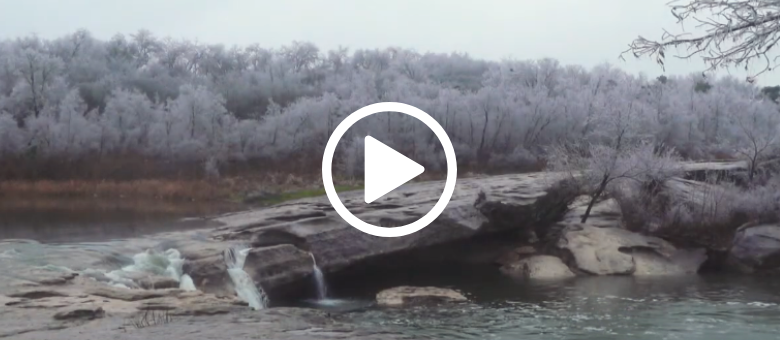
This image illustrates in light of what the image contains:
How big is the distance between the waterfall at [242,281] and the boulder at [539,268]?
12.7 metres

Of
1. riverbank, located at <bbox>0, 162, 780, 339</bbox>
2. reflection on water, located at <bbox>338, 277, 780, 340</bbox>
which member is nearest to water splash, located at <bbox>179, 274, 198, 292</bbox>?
riverbank, located at <bbox>0, 162, 780, 339</bbox>

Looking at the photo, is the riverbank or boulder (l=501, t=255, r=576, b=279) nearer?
the riverbank

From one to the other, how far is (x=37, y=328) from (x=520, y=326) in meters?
12.0

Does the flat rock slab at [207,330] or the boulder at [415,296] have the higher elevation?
the flat rock slab at [207,330]

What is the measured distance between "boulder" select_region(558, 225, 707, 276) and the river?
1.42m

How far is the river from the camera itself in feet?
67.1

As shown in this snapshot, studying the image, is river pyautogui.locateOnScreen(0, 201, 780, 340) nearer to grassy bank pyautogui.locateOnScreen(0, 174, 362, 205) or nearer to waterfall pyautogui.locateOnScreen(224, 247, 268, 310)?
waterfall pyautogui.locateOnScreen(224, 247, 268, 310)

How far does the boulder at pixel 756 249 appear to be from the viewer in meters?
33.9

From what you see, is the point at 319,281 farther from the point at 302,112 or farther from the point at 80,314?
the point at 302,112

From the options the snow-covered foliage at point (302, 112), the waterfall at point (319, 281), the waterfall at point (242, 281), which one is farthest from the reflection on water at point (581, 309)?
the snow-covered foliage at point (302, 112)

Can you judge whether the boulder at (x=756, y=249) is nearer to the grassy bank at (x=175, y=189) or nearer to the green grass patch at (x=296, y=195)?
the green grass patch at (x=296, y=195)

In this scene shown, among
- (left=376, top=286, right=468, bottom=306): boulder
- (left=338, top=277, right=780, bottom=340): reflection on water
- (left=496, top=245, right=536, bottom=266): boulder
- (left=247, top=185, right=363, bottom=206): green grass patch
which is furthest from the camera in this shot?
(left=247, top=185, right=363, bottom=206): green grass patch

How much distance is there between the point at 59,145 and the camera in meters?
58.2

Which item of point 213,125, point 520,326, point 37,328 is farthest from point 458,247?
point 213,125
